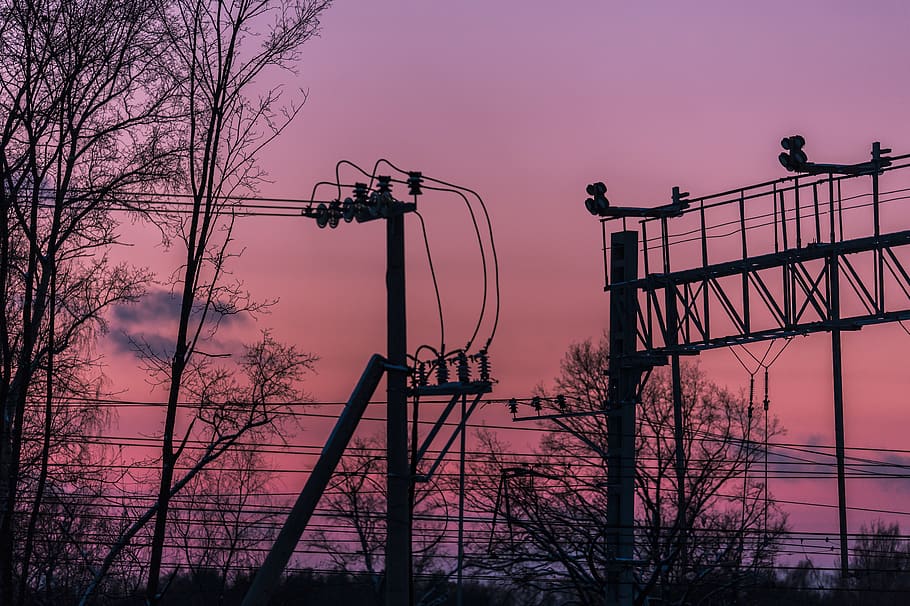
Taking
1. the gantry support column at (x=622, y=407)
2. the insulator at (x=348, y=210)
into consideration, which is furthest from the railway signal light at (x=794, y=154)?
the insulator at (x=348, y=210)

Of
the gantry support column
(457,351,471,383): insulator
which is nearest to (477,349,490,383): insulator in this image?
(457,351,471,383): insulator

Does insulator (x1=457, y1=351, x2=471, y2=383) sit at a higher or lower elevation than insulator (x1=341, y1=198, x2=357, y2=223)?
lower

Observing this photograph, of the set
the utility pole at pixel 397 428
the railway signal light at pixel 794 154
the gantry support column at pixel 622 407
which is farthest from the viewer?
the gantry support column at pixel 622 407

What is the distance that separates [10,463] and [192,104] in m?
7.15

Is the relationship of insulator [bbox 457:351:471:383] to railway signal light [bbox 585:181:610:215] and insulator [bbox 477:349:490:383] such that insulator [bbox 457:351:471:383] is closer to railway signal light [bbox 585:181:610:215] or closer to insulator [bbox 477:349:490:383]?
insulator [bbox 477:349:490:383]

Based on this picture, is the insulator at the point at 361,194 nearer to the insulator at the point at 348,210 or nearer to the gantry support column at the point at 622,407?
the insulator at the point at 348,210

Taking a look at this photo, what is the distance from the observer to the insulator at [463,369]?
1662cm

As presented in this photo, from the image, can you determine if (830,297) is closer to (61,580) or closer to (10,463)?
(10,463)


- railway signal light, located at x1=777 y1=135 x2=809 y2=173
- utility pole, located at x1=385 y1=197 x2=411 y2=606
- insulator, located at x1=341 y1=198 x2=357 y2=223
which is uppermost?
railway signal light, located at x1=777 y1=135 x2=809 y2=173

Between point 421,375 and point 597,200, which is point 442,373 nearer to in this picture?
point 421,375

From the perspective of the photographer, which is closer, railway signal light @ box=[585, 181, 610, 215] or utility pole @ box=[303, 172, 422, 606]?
utility pole @ box=[303, 172, 422, 606]

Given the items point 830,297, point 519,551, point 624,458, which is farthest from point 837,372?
point 830,297

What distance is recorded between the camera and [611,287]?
2483 cm

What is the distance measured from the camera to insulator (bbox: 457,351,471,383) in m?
16.6
